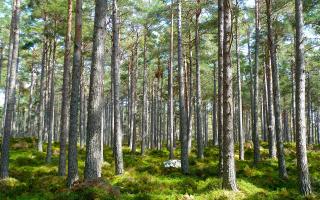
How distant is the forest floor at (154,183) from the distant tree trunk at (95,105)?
20.4 inches

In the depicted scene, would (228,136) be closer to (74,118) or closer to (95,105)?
(95,105)

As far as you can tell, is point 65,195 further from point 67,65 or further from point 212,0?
point 212,0

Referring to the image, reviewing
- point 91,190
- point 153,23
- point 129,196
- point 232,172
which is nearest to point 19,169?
point 129,196

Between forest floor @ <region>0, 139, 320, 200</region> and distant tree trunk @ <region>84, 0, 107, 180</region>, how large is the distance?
519mm

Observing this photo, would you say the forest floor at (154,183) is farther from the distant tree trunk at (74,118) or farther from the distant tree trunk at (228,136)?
the distant tree trunk at (74,118)

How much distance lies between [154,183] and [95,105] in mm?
5070

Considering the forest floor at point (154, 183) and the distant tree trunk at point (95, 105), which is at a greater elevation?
the distant tree trunk at point (95, 105)

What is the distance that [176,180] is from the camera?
570 inches

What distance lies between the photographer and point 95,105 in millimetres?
9641

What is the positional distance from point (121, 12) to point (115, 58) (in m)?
9.25

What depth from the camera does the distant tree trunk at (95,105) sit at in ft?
30.9

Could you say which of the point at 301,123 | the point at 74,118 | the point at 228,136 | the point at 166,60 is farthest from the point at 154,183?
the point at 166,60

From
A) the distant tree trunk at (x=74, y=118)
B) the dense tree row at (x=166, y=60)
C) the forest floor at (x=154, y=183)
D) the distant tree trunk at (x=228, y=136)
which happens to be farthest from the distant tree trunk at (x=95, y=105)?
the distant tree trunk at (x=228, y=136)

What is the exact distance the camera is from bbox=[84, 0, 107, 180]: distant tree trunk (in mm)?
9414
